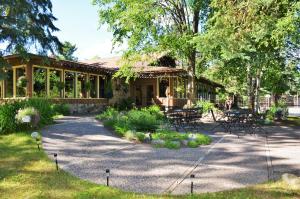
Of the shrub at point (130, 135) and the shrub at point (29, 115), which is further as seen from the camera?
the shrub at point (29, 115)

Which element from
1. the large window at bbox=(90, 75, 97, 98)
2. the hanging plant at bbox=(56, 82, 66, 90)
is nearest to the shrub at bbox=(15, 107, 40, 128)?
the hanging plant at bbox=(56, 82, 66, 90)

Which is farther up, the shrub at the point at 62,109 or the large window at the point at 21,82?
the large window at the point at 21,82

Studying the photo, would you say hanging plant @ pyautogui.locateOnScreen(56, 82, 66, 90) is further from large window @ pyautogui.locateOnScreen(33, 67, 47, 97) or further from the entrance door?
the entrance door

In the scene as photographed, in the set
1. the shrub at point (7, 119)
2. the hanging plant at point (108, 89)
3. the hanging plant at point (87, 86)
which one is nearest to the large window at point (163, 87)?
the hanging plant at point (108, 89)

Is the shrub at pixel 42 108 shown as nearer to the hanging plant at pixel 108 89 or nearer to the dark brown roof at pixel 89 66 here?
the dark brown roof at pixel 89 66

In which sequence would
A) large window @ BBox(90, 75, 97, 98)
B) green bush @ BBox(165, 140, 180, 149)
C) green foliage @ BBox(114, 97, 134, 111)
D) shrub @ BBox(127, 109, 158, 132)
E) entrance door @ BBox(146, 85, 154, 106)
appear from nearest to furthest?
green bush @ BBox(165, 140, 180, 149) < shrub @ BBox(127, 109, 158, 132) < large window @ BBox(90, 75, 97, 98) < green foliage @ BBox(114, 97, 134, 111) < entrance door @ BBox(146, 85, 154, 106)

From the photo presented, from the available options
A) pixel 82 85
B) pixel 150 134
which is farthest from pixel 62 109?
pixel 150 134

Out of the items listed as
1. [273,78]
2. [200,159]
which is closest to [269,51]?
[200,159]

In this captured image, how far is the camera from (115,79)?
27125 mm

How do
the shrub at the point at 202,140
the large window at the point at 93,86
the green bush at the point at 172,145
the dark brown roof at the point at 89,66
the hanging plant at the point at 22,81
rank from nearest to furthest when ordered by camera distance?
1. the green bush at the point at 172,145
2. the shrub at the point at 202,140
3. the dark brown roof at the point at 89,66
4. the hanging plant at the point at 22,81
5. the large window at the point at 93,86

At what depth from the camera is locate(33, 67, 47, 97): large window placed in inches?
790

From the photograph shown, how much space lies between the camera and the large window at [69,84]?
22.3 meters

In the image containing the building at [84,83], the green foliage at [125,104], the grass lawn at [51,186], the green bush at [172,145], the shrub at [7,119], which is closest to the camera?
the grass lawn at [51,186]

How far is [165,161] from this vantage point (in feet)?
27.6
